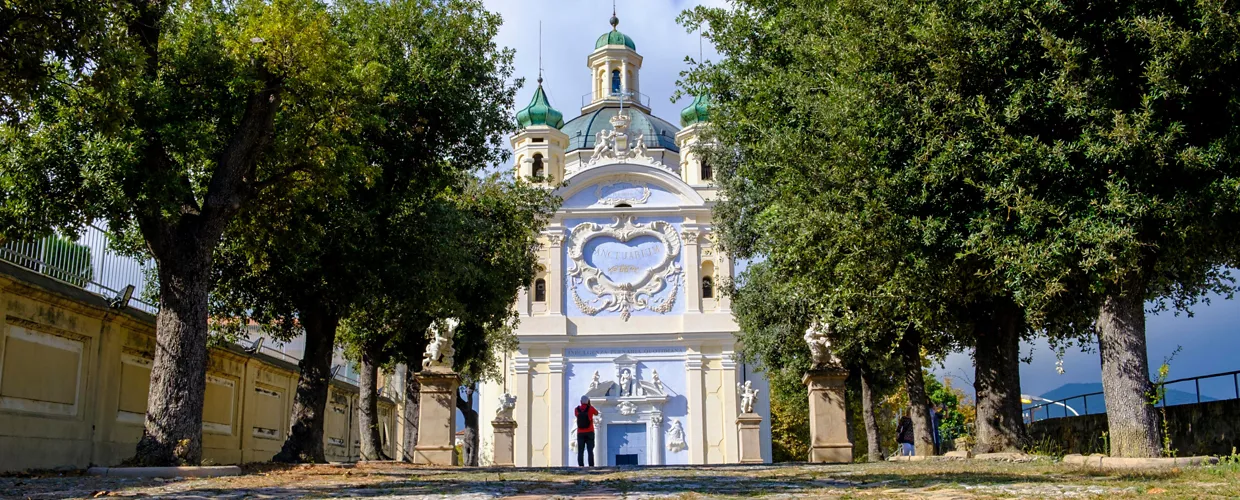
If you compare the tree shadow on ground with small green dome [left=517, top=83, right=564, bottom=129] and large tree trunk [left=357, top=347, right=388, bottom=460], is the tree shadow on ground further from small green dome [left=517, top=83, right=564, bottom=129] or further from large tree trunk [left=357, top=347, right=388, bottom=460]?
small green dome [left=517, top=83, right=564, bottom=129]

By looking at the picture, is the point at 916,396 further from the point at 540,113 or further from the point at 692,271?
the point at 540,113

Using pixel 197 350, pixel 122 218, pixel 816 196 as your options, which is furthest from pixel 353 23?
pixel 816 196

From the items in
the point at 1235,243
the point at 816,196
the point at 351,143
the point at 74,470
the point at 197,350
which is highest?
the point at 351,143

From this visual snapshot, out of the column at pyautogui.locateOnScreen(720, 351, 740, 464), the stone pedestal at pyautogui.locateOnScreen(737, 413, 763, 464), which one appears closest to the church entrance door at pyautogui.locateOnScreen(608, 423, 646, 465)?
the column at pyautogui.locateOnScreen(720, 351, 740, 464)

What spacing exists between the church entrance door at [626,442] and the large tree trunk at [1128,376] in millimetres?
35460

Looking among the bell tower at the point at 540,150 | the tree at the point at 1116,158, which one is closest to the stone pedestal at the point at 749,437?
the tree at the point at 1116,158

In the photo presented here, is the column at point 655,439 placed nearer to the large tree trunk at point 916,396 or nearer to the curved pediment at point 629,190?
the curved pediment at point 629,190

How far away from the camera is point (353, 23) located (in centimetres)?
1825

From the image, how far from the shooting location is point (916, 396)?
894 inches

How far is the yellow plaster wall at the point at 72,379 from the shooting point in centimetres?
1350

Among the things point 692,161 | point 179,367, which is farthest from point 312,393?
point 692,161

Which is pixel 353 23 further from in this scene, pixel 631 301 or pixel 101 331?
pixel 631 301

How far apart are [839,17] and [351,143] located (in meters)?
7.70

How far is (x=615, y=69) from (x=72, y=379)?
54364 mm
